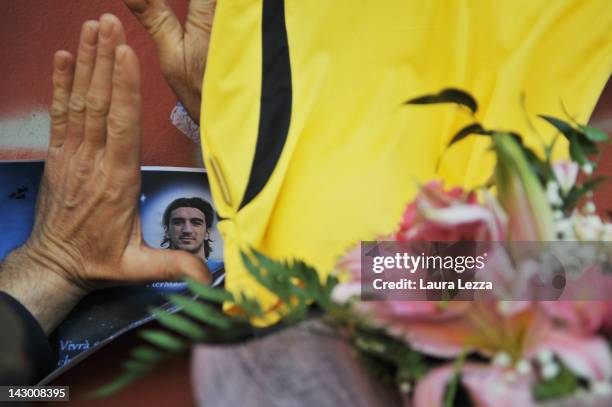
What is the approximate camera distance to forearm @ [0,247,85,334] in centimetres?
103

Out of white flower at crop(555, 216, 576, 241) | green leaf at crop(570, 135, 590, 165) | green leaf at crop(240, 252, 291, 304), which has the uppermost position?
green leaf at crop(570, 135, 590, 165)

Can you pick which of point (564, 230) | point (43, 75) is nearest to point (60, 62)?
point (43, 75)

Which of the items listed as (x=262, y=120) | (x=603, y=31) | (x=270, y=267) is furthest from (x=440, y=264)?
(x=603, y=31)

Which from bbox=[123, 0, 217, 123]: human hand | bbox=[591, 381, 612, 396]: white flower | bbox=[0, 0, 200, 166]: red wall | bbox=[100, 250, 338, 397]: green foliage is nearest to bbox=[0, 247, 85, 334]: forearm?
bbox=[0, 0, 200, 166]: red wall

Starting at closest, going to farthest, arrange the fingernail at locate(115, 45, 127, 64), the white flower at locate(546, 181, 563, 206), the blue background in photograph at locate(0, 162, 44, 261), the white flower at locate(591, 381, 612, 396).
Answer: the white flower at locate(591, 381, 612, 396) < the white flower at locate(546, 181, 563, 206) < the fingernail at locate(115, 45, 127, 64) < the blue background in photograph at locate(0, 162, 44, 261)

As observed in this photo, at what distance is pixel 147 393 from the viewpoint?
106 centimetres

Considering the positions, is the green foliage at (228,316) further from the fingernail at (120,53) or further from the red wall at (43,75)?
the red wall at (43,75)

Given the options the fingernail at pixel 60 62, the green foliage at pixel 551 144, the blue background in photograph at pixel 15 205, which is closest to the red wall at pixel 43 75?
the blue background in photograph at pixel 15 205

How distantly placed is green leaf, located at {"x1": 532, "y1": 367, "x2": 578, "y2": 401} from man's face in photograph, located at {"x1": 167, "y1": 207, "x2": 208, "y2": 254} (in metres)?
0.77

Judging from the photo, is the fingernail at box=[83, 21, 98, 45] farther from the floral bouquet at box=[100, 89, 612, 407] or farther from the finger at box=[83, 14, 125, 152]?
the floral bouquet at box=[100, 89, 612, 407]

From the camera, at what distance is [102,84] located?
1017mm

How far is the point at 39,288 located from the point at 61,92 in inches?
11.5

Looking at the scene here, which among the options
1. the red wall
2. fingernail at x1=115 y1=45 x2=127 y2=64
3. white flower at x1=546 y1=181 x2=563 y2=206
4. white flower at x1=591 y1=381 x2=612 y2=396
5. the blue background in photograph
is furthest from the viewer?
the red wall

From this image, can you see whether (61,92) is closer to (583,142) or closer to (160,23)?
(160,23)
